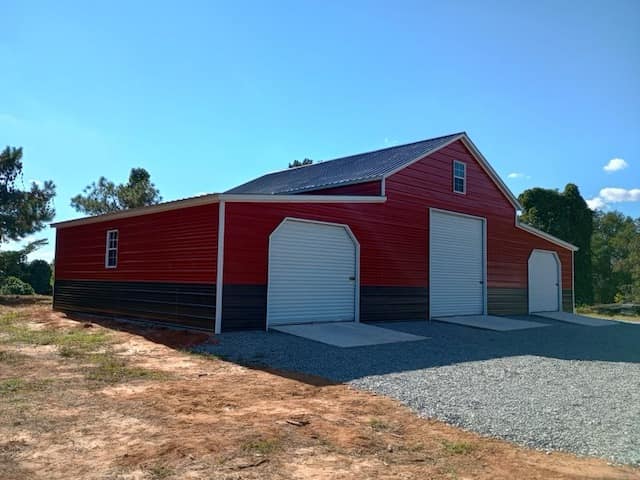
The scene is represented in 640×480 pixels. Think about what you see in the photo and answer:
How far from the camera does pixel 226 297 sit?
421 inches

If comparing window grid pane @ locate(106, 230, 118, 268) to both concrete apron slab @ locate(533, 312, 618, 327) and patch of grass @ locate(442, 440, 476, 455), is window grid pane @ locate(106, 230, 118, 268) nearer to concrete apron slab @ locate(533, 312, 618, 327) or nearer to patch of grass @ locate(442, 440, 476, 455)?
patch of grass @ locate(442, 440, 476, 455)

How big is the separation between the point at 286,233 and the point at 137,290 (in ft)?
15.2

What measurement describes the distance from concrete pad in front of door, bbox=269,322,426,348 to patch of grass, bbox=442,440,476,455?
519cm

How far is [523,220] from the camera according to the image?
33469mm

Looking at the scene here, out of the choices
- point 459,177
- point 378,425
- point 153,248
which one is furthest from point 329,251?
point 378,425

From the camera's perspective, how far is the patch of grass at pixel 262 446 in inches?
171

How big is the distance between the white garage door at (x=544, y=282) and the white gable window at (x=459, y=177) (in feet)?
16.8

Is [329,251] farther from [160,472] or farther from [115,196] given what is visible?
[115,196]

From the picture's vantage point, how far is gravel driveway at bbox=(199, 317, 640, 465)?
5.21 metres

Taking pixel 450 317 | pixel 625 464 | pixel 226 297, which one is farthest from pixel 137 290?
pixel 625 464

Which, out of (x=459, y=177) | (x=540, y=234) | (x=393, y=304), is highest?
(x=459, y=177)

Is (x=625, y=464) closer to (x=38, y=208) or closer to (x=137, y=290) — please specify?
(x=137, y=290)

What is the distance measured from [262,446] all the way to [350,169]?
13801 millimetres

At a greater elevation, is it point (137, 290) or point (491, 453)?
point (137, 290)
